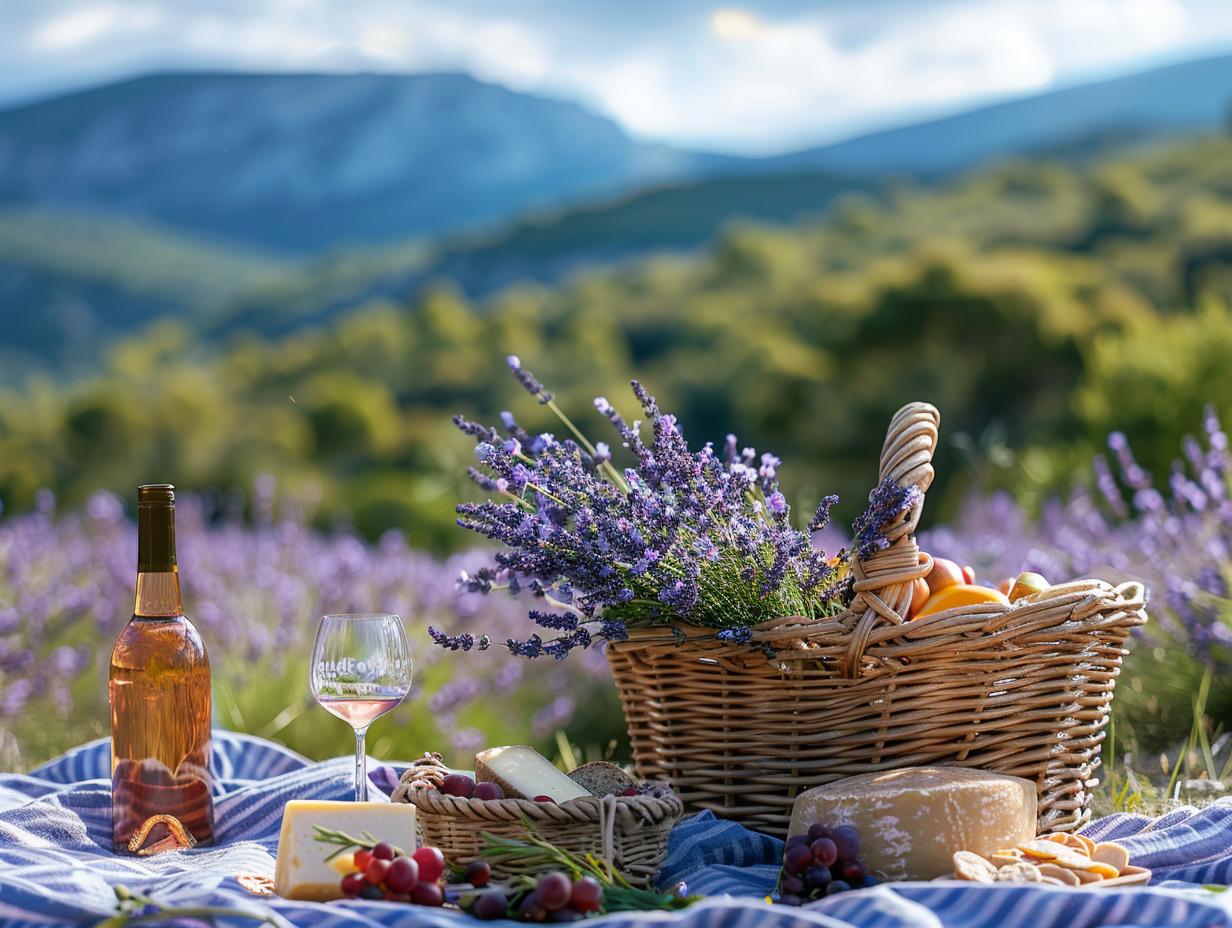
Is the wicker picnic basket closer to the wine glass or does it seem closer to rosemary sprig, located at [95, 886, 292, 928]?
the wine glass

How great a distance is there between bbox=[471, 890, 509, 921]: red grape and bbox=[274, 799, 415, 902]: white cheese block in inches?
7.6

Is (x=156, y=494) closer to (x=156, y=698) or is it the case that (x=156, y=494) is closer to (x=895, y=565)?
(x=156, y=698)

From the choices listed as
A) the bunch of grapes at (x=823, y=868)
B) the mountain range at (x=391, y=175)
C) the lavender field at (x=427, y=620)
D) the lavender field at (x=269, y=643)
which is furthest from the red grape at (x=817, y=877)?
the mountain range at (x=391, y=175)

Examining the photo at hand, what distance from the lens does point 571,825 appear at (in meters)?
1.48

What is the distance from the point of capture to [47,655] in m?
3.90

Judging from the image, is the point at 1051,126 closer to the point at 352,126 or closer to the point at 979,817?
the point at 352,126

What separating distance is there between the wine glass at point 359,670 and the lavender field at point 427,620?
58.5 inches

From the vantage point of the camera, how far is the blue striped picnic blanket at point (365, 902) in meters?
1.21

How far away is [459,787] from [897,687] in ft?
2.17

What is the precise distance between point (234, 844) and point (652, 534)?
0.84 metres

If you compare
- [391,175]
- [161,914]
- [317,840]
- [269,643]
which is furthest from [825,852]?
[391,175]

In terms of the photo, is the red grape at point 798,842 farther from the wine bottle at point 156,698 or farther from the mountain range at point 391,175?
the mountain range at point 391,175

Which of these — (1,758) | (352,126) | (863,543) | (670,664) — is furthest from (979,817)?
(352,126)

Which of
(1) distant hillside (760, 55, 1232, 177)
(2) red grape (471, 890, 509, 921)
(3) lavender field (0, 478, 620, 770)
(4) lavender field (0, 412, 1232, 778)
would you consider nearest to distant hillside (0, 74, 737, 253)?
(1) distant hillside (760, 55, 1232, 177)
